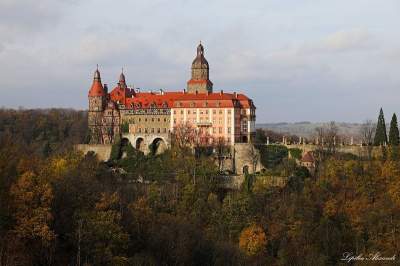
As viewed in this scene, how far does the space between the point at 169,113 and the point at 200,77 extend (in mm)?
6380

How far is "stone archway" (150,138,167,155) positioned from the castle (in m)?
0.10

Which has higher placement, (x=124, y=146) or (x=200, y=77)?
(x=200, y=77)

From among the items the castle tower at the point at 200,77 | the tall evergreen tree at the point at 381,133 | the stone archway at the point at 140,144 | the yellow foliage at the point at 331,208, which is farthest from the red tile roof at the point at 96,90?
the yellow foliage at the point at 331,208

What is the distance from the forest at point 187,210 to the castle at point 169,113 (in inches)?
143

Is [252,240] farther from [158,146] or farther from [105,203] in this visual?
[158,146]

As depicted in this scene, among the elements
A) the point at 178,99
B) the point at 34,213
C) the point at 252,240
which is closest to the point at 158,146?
the point at 178,99

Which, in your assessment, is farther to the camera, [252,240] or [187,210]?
[187,210]

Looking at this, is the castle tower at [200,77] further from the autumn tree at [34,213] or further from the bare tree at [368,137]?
the autumn tree at [34,213]

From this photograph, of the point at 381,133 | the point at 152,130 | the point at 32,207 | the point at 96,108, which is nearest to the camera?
the point at 32,207

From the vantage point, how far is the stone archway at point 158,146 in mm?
68125

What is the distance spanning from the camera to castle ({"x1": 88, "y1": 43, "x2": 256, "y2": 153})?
68.2m

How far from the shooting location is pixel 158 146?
68750mm

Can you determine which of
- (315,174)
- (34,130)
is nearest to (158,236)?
(315,174)

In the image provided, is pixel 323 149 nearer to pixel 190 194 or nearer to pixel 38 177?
pixel 190 194
